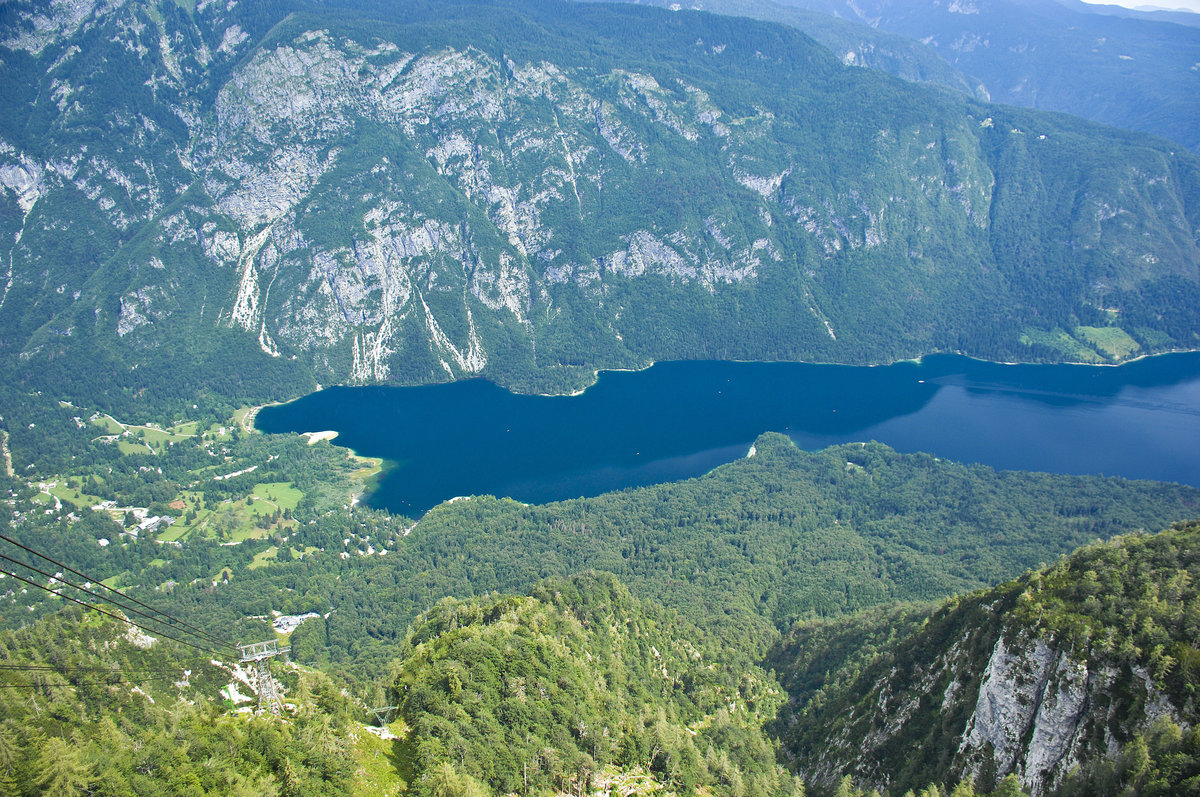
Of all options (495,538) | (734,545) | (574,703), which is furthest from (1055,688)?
(495,538)

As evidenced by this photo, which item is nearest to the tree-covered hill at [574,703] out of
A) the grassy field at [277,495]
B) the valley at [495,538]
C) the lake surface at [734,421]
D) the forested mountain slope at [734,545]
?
the valley at [495,538]

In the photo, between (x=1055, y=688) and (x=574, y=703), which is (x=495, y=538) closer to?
(x=574, y=703)

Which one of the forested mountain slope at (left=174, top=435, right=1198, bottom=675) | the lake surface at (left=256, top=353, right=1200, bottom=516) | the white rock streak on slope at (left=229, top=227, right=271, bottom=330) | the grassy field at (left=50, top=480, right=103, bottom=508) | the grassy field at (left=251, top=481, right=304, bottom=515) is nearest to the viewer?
the forested mountain slope at (left=174, top=435, right=1198, bottom=675)

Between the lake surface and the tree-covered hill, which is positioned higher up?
the tree-covered hill

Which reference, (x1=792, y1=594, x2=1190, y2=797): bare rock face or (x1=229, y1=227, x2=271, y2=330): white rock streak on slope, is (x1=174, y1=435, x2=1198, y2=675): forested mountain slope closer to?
(x1=792, y1=594, x2=1190, y2=797): bare rock face

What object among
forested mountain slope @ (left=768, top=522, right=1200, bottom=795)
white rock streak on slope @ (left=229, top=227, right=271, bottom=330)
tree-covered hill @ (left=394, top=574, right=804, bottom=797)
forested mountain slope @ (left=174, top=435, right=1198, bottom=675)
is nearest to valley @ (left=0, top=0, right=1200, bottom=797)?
forested mountain slope @ (left=768, top=522, right=1200, bottom=795)

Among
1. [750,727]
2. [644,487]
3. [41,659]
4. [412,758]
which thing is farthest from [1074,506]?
[41,659]
